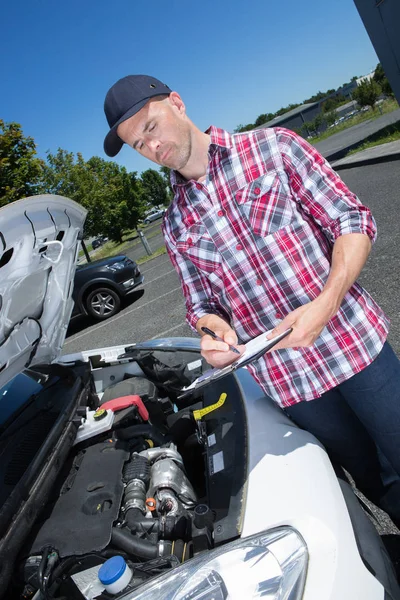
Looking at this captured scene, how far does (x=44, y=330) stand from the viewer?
2158 mm

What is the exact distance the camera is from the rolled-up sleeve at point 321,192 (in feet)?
4.15

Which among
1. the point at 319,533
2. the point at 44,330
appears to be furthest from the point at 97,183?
the point at 319,533

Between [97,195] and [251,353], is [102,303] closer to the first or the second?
[251,353]

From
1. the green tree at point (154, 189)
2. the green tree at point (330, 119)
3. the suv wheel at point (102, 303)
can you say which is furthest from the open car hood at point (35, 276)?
the green tree at point (330, 119)

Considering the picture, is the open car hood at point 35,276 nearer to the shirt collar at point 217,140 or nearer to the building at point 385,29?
the shirt collar at point 217,140

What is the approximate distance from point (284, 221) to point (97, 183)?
23.5 meters

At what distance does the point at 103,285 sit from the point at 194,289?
6.28 meters

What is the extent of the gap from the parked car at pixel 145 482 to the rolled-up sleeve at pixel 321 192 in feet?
2.53

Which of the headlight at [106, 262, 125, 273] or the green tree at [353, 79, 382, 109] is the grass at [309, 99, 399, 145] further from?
the headlight at [106, 262, 125, 273]

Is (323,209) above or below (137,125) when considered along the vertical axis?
below

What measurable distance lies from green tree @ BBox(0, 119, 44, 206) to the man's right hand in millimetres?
10191

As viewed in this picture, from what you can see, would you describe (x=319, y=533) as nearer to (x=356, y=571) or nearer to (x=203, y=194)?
(x=356, y=571)

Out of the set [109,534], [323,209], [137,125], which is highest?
[137,125]

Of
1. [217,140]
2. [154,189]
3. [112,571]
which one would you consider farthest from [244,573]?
[154,189]
